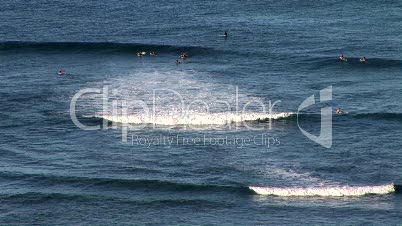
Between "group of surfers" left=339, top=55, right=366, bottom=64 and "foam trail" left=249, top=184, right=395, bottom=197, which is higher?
"group of surfers" left=339, top=55, right=366, bottom=64

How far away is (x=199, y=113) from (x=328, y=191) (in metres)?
25.4

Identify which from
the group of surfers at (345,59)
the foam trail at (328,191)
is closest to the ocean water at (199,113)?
the foam trail at (328,191)

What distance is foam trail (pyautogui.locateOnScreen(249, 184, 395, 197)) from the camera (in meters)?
81.2

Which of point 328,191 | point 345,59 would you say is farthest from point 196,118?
point 345,59

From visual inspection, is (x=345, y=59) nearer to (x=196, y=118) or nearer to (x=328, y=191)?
(x=196, y=118)

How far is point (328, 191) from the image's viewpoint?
81.6 meters

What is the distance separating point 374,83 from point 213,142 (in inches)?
1177

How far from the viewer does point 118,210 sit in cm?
7850

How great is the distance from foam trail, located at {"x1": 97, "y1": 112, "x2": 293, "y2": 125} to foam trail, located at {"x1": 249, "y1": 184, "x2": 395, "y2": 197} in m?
19.8

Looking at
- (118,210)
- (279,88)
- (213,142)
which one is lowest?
(118,210)

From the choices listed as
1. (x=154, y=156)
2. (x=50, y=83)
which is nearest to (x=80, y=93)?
(x=50, y=83)

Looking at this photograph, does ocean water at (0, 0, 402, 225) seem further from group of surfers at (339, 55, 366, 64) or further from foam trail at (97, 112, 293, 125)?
group of surfers at (339, 55, 366, 64)

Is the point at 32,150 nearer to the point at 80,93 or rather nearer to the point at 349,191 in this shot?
the point at 80,93

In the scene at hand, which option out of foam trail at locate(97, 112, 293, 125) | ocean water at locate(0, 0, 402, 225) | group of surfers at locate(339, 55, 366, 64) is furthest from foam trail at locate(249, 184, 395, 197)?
group of surfers at locate(339, 55, 366, 64)
